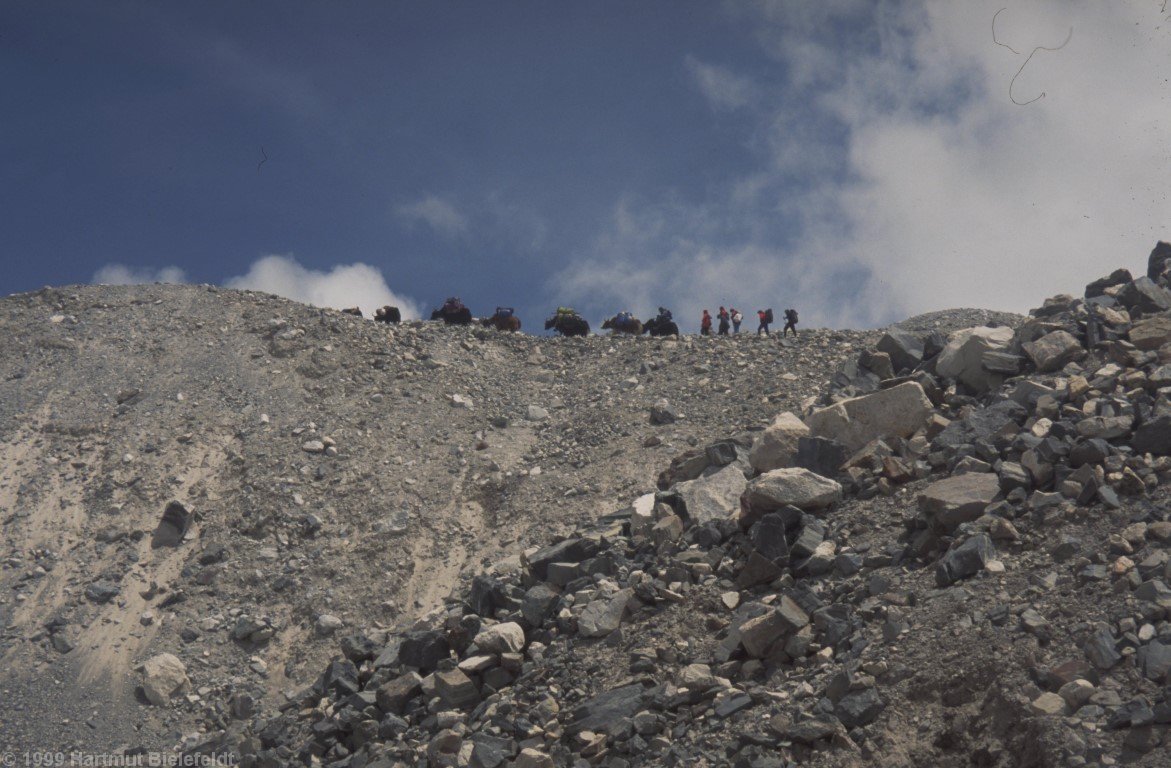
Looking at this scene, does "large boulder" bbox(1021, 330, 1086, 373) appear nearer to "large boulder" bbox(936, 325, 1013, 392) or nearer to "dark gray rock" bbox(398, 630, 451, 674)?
"large boulder" bbox(936, 325, 1013, 392)

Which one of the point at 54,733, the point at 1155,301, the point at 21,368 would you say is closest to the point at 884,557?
the point at 1155,301

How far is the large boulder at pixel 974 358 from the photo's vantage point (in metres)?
11.8

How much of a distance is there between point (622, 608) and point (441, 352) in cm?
1271

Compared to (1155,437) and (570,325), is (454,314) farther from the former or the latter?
(1155,437)

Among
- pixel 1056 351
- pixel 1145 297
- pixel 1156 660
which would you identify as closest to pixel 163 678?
pixel 1156 660

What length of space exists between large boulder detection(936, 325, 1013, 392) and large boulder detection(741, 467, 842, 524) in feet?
9.62

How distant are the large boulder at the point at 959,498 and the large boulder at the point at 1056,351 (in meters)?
2.74

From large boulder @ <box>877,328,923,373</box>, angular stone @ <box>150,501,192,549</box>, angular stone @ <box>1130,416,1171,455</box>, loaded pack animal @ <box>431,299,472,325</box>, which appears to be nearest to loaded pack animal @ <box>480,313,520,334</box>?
loaded pack animal @ <box>431,299,472,325</box>

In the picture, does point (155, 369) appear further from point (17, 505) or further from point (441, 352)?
point (441, 352)

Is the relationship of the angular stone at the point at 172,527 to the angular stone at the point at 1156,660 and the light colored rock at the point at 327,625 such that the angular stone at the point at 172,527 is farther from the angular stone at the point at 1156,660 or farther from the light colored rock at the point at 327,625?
the angular stone at the point at 1156,660

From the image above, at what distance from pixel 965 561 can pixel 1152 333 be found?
4.49m

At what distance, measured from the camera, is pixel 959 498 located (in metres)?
8.79

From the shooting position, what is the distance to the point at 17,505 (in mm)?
16406

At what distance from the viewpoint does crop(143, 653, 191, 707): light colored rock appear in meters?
13.1
